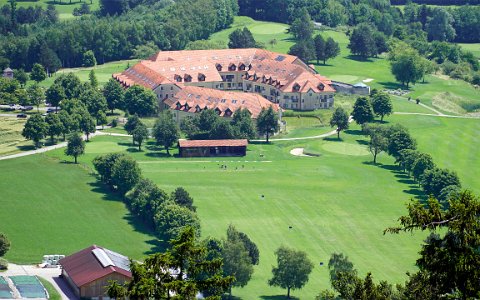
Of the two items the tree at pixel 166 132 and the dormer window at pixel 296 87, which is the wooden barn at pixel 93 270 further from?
the dormer window at pixel 296 87

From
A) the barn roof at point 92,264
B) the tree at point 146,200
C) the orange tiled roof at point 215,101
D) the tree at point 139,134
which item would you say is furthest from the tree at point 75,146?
the barn roof at point 92,264

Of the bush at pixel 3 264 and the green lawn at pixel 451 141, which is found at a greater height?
the green lawn at pixel 451 141

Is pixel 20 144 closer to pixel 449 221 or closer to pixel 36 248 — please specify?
pixel 36 248

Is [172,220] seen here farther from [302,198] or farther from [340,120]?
[340,120]

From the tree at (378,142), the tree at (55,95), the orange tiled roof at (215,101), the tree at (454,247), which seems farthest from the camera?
the tree at (55,95)

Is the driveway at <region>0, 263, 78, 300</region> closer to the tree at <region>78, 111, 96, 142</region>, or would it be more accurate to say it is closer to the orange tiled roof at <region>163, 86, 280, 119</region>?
the tree at <region>78, 111, 96, 142</region>

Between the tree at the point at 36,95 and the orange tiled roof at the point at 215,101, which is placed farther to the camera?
the tree at the point at 36,95

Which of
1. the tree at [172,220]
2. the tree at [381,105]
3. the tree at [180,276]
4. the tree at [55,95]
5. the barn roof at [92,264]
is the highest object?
the tree at [180,276]

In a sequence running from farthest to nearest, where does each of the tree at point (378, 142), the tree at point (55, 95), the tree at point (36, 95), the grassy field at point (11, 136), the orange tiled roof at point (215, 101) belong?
the tree at point (36, 95), the tree at point (55, 95), the orange tiled roof at point (215, 101), the grassy field at point (11, 136), the tree at point (378, 142)
